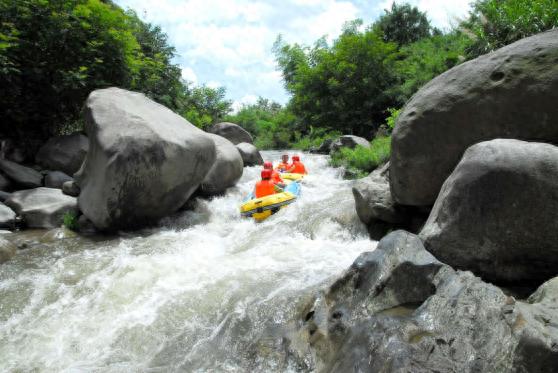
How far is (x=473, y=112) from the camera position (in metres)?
5.05

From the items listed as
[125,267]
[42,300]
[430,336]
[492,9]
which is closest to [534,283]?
[430,336]

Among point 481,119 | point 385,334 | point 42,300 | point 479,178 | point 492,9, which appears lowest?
point 42,300

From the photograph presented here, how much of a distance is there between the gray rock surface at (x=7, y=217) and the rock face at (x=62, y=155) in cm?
216

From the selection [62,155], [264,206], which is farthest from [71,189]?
[264,206]

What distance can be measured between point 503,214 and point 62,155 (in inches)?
360

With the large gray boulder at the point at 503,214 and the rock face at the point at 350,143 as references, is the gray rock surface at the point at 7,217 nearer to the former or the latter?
the large gray boulder at the point at 503,214

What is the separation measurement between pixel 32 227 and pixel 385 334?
7092 mm

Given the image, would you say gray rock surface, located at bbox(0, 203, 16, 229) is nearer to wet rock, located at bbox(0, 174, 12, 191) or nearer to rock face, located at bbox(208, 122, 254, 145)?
wet rock, located at bbox(0, 174, 12, 191)

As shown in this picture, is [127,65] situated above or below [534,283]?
above

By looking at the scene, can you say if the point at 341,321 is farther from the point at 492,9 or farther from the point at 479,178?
the point at 492,9

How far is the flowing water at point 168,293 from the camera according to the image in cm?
360

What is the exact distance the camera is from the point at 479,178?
12.5ft

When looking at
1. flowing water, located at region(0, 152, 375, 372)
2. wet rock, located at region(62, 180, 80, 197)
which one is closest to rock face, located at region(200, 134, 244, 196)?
flowing water, located at region(0, 152, 375, 372)

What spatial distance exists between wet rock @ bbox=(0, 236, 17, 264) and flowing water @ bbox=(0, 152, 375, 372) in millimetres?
114
